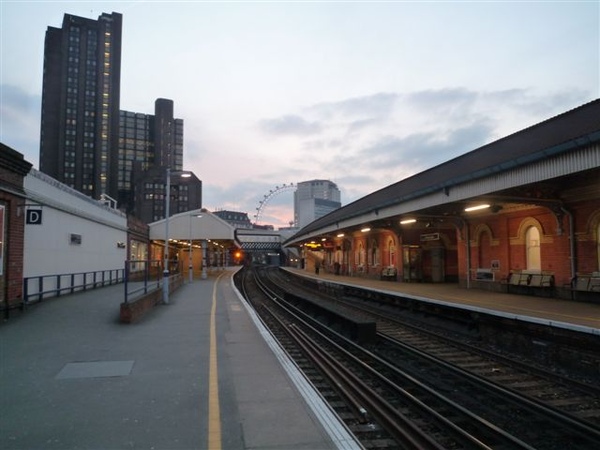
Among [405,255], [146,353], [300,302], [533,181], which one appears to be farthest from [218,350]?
[405,255]

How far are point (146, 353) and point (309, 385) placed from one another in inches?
147

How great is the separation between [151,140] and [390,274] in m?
150

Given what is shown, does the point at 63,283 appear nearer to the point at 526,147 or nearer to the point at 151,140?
the point at 526,147

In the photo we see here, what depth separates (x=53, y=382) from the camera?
22.8 feet

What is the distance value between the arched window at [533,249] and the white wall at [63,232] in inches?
664

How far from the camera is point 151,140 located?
539 feet

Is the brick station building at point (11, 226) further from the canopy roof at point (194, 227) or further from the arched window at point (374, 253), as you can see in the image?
the canopy roof at point (194, 227)

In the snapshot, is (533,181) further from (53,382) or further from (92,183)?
(92,183)

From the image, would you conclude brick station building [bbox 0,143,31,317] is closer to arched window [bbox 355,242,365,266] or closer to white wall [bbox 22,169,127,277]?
white wall [bbox 22,169,127,277]

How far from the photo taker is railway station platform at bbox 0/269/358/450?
16.3 feet

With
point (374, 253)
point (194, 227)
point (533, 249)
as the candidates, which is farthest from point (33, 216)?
point (194, 227)

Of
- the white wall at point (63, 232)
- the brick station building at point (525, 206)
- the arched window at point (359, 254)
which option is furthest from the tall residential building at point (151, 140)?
the brick station building at point (525, 206)

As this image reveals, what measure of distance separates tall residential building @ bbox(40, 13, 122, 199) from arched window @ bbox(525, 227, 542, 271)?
131 meters

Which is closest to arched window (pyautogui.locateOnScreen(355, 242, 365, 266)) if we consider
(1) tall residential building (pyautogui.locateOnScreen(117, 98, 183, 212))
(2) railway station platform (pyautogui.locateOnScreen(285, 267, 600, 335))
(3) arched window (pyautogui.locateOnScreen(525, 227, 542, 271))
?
(2) railway station platform (pyautogui.locateOnScreen(285, 267, 600, 335))
